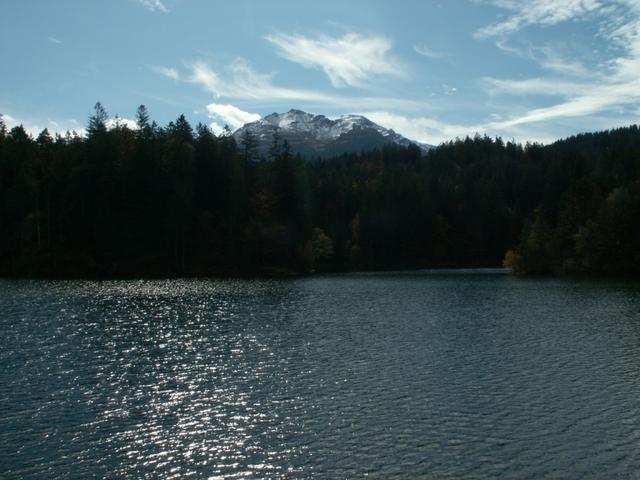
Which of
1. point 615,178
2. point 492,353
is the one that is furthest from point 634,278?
point 492,353

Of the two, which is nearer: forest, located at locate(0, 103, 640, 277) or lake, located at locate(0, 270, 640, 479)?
lake, located at locate(0, 270, 640, 479)

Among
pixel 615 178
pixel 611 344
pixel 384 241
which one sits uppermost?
pixel 615 178

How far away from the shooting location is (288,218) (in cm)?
14512

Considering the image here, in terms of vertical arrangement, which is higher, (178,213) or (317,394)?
(178,213)

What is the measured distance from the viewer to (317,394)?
30.6 m

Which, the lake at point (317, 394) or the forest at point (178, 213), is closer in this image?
the lake at point (317, 394)

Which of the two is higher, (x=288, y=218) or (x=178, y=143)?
(x=178, y=143)

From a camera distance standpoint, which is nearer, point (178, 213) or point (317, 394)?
point (317, 394)

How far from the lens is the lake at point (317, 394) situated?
2127 centimetres

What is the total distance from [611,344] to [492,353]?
1169 centimetres

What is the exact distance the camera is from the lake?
2127cm

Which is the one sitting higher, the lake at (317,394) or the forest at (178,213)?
the forest at (178,213)

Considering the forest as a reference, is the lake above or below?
below

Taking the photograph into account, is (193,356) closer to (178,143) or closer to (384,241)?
(178,143)
